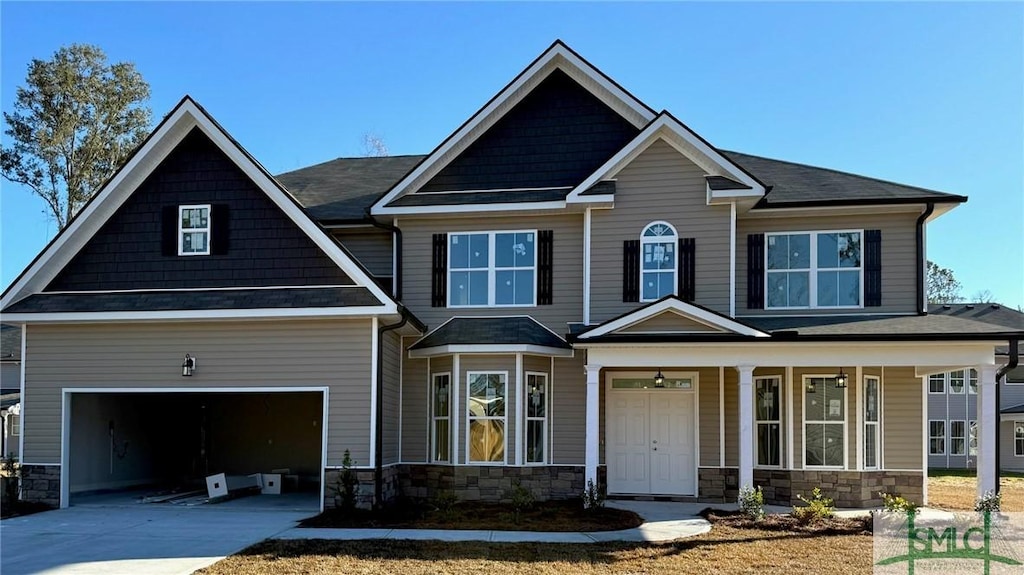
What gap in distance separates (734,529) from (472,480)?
4.71 meters

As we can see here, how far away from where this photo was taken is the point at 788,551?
32.7 feet

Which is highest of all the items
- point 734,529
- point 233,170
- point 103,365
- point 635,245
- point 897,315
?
point 233,170

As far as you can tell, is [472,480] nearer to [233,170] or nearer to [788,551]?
[788,551]

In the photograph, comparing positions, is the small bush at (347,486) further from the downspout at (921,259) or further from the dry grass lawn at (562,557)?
the downspout at (921,259)

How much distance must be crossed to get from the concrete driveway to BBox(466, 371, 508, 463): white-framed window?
2.96 meters

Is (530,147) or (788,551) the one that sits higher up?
(530,147)

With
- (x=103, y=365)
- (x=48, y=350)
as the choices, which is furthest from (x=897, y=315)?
(x=48, y=350)

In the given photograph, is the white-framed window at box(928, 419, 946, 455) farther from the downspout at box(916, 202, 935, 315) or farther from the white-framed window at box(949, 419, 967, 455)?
the downspout at box(916, 202, 935, 315)

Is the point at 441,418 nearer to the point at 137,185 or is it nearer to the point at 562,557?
the point at 562,557

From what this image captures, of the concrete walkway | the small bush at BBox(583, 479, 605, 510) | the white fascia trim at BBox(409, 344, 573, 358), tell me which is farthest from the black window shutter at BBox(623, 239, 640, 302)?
the concrete walkway

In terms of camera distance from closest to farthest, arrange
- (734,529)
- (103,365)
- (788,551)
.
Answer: (788,551)
(734,529)
(103,365)

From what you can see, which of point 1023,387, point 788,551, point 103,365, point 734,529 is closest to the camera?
point 788,551

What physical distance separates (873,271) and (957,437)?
1997 cm

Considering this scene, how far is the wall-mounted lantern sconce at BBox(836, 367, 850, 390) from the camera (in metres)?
14.2
